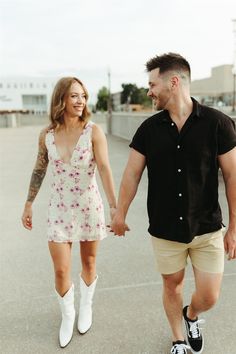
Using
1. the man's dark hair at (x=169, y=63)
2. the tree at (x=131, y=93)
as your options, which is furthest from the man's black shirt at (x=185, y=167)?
the tree at (x=131, y=93)

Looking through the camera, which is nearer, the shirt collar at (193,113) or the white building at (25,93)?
the shirt collar at (193,113)

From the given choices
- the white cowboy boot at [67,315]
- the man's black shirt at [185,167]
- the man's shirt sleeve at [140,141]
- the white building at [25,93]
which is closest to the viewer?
the man's black shirt at [185,167]

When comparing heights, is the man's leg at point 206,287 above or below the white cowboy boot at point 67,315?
above

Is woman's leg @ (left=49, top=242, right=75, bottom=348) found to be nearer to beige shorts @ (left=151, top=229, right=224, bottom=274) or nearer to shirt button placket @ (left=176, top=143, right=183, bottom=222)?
beige shorts @ (left=151, top=229, right=224, bottom=274)

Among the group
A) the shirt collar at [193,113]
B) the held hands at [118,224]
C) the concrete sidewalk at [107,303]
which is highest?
the shirt collar at [193,113]

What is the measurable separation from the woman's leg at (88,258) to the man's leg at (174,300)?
0.66 m

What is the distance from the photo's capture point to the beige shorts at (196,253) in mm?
2543

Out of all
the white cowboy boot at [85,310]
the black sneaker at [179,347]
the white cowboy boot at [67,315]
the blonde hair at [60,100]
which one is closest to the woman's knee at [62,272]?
the white cowboy boot at [67,315]

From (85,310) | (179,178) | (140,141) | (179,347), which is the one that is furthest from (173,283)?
(140,141)

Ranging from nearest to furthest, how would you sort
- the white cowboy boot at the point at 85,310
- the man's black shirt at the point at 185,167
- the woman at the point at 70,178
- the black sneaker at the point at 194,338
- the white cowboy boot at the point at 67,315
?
1. the man's black shirt at the point at 185,167
2. the black sneaker at the point at 194,338
3. the woman at the point at 70,178
4. the white cowboy boot at the point at 67,315
5. the white cowboy boot at the point at 85,310

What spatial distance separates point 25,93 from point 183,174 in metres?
109

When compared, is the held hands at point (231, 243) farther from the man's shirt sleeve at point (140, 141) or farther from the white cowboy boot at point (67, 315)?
the white cowboy boot at point (67, 315)

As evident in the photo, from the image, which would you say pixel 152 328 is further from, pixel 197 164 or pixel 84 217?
pixel 197 164

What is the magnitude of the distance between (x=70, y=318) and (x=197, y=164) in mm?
1579
